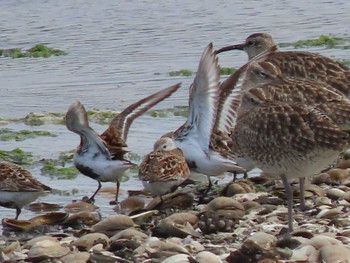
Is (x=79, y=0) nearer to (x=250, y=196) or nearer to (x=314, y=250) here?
(x=250, y=196)

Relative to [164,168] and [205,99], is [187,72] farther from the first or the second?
[164,168]

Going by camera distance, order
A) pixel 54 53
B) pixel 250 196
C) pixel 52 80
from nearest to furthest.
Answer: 1. pixel 250 196
2. pixel 52 80
3. pixel 54 53

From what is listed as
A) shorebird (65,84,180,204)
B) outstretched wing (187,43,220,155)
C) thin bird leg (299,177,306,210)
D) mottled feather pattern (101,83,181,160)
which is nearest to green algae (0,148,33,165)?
mottled feather pattern (101,83,181,160)

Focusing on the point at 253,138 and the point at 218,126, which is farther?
the point at 218,126

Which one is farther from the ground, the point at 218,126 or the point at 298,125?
the point at 298,125

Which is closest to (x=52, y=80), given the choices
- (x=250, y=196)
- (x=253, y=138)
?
(x=250, y=196)

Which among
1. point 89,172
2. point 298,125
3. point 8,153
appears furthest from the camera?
point 8,153

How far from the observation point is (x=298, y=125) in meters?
7.07

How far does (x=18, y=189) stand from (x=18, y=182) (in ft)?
0.24

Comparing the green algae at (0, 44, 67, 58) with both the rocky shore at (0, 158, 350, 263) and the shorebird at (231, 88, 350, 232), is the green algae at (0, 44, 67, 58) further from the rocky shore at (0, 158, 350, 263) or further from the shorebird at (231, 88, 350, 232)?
the shorebird at (231, 88, 350, 232)

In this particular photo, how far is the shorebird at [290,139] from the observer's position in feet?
23.0

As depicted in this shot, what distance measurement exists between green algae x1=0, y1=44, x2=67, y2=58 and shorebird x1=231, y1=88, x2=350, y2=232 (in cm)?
958

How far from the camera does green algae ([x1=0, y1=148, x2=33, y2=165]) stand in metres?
10.8

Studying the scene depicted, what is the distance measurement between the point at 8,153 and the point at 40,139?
2.84 ft
